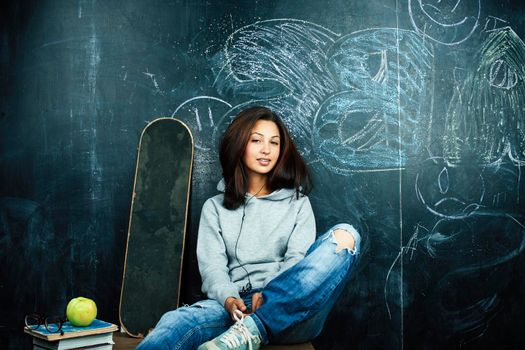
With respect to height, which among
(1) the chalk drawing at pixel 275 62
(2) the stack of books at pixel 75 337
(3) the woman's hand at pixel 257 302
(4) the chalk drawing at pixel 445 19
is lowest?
(2) the stack of books at pixel 75 337

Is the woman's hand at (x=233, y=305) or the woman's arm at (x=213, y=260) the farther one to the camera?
the woman's arm at (x=213, y=260)

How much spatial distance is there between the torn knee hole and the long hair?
1.60ft

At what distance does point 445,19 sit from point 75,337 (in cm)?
218

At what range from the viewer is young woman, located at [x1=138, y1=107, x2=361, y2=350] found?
1.89 m

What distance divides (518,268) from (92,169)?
6.90 feet

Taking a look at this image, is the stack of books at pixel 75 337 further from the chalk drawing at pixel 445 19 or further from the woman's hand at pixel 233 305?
the chalk drawing at pixel 445 19

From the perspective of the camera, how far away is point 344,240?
6.48 ft

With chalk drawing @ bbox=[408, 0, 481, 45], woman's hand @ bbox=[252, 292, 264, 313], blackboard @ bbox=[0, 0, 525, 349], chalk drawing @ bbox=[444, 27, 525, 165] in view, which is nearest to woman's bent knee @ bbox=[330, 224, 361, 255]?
woman's hand @ bbox=[252, 292, 264, 313]

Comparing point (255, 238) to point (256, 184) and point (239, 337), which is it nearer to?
point (256, 184)

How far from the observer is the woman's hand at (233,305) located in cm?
199

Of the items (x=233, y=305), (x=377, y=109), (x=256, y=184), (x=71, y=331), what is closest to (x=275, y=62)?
(x=377, y=109)

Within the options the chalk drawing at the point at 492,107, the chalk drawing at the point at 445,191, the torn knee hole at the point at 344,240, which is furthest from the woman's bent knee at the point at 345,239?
the chalk drawing at the point at 492,107

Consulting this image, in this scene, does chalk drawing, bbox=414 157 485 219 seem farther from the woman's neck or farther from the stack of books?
the stack of books

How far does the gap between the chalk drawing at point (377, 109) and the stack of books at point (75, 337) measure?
52.5 inches
